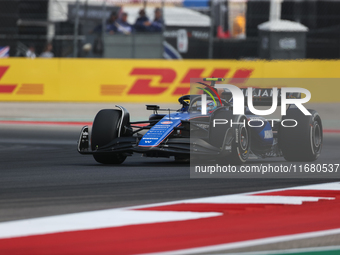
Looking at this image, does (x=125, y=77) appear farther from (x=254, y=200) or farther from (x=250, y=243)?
(x=250, y=243)

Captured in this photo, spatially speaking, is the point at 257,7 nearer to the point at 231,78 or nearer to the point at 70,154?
the point at 231,78

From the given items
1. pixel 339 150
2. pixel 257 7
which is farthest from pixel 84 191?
pixel 257 7

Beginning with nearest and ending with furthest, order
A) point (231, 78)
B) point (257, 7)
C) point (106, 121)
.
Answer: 1. point (106, 121)
2. point (231, 78)
3. point (257, 7)

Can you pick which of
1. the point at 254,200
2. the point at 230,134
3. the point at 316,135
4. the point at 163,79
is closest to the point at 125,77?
the point at 163,79

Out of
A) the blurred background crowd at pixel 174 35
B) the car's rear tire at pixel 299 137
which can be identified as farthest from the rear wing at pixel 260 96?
the blurred background crowd at pixel 174 35

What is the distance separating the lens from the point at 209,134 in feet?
26.0

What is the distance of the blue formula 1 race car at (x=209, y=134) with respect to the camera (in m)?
7.84

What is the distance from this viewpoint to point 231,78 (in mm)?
18953

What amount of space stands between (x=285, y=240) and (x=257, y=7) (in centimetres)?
1725

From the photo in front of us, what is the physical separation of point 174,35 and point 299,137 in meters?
12.7

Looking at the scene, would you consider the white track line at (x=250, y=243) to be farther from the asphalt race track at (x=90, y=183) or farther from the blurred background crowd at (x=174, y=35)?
the blurred background crowd at (x=174, y=35)

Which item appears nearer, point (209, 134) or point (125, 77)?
point (209, 134)

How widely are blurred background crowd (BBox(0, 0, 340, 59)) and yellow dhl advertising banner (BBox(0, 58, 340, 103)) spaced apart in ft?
1.81

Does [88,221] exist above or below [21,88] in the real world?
above
